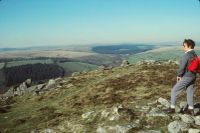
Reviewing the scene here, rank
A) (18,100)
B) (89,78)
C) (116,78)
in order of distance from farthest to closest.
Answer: (89,78) → (116,78) → (18,100)

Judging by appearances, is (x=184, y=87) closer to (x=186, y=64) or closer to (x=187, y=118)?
(x=186, y=64)

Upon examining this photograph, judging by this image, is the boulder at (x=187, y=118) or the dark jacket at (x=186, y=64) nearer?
the boulder at (x=187, y=118)

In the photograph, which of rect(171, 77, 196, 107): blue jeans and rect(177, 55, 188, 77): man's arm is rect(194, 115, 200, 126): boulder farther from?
rect(177, 55, 188, 77): man's arm

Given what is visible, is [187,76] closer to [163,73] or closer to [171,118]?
[171,118]

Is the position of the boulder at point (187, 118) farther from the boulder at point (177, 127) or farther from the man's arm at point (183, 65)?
the man's arm at point (183, 65)

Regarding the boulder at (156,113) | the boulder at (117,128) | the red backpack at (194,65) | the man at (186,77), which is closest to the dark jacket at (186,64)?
the man at (186,77)

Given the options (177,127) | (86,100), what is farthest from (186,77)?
(86,100)

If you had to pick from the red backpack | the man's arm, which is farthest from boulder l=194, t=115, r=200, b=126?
the red backpack

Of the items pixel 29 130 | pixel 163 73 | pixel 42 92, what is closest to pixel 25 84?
pixel 42 92
